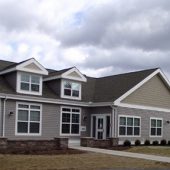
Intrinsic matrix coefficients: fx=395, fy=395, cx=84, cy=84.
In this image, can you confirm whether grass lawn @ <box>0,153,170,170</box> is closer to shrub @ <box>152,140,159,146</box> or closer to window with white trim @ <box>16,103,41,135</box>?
window with white trim @ <box>16,103,41,135</box>

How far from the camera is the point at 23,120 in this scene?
86.8 ft

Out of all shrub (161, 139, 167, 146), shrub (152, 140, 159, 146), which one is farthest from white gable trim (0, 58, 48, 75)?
shrub (161, 139, 167, 146)

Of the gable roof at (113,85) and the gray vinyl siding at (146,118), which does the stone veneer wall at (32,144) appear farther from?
the gray vinyl siding at (146,118)

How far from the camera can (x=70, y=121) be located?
29406mm

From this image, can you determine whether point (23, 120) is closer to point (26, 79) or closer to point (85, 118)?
point (26, 79)

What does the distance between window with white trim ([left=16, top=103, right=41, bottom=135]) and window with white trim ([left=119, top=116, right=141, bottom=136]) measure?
21.7 ft

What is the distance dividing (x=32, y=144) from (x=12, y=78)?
6.47 m

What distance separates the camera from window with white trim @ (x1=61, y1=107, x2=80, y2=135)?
95.3 ft

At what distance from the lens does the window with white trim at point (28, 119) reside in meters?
26.3

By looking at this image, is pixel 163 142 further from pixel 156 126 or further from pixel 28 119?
pixel 28 119

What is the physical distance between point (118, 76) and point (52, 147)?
45.0 feet

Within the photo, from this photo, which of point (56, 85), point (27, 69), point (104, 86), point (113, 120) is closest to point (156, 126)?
point (104, 86)

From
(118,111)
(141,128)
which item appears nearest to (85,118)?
(118,111)

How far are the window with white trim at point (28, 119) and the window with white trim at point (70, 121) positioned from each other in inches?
90.8
